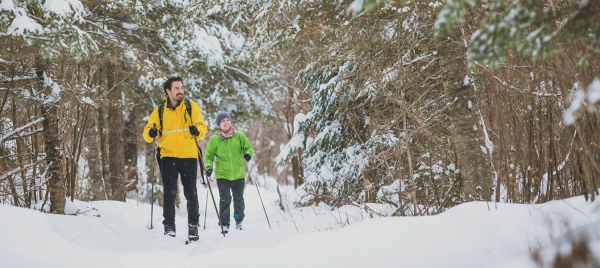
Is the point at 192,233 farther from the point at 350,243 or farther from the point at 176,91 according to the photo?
the point at 350,243

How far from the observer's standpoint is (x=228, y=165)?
6.81 metres

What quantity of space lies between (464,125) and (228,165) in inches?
140

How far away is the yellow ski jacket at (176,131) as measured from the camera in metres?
5.25

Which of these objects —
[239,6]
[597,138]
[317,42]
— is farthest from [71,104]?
[597,138]

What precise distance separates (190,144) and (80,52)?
1.63 metres

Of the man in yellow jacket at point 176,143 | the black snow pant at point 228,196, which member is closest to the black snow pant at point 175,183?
the man in yellow jacket at point 176,143

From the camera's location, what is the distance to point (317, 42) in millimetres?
5973

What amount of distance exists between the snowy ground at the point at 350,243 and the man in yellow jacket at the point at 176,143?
1.50ft

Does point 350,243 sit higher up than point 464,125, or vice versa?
point 464,125

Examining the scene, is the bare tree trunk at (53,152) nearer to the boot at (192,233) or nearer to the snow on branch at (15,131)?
the snow on branch at (15,131)

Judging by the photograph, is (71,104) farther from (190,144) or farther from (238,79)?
(238,79)

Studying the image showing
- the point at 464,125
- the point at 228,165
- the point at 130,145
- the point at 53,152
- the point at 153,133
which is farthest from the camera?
the point at 130,145

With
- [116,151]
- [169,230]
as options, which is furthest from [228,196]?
[116,151]

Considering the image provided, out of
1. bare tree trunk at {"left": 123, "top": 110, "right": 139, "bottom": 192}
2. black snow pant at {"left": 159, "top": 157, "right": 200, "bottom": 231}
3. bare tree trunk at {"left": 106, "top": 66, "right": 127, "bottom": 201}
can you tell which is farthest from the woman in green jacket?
bare tree trunk at {"left": 123, "top": 110, "right": 139, "bottom": 192}
